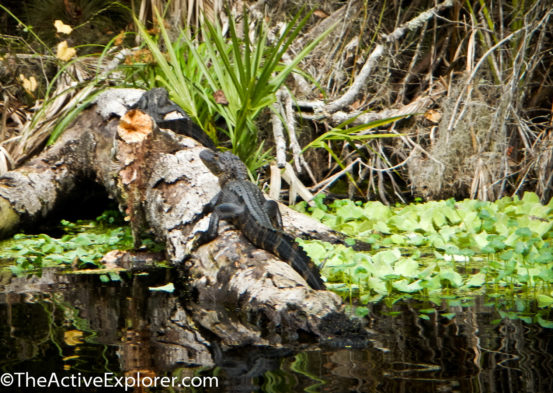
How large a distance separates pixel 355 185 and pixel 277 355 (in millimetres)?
3542

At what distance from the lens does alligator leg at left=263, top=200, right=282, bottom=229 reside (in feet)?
12.5

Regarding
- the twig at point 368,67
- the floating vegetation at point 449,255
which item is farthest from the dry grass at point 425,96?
the floating vegetation at point 449,255

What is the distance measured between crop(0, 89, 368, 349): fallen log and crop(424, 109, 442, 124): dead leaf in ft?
7.03

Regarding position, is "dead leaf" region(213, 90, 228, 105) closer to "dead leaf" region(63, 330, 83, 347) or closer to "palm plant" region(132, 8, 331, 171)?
"palm plant" region(132, 8, 331, 171)

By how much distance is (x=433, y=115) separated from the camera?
575 centimetres

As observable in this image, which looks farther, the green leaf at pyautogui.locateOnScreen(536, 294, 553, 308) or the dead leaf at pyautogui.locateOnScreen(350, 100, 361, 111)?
the dead leaf at pyautogui.locateOnScreen(350, 100, 361, 111)

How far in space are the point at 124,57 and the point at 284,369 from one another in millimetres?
4584

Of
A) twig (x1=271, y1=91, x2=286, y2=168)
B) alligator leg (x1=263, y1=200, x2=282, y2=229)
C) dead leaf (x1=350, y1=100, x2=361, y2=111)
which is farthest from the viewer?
dead leaf (x1=350, y1=100, x2=361, y2=111)

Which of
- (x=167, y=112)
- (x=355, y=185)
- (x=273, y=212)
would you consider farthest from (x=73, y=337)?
(x=355, y=185)

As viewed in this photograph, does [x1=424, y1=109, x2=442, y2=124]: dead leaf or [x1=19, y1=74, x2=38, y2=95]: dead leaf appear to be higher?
[x1=19, y1=74, x2=38, y2=95]: dead leaf

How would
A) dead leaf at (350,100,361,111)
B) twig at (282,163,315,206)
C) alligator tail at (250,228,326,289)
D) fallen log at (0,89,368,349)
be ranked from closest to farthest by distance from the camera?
fallen log at (0,89,368,349)
alligator tail at (250,228,326,289)
twig at (282,163,315,206)
dead leaf at (350,100,361,111)

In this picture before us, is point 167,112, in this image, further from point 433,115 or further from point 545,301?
point 545,301

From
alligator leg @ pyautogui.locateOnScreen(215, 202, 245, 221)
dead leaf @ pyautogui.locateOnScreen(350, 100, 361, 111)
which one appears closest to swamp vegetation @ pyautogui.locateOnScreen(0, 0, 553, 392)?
dead leaf @ pyautogui.locateOnScreen(350, 100, 361, 111)

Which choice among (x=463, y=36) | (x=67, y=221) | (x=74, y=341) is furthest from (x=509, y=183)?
(x=74, y=341)
